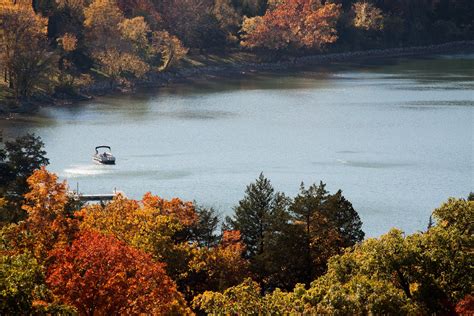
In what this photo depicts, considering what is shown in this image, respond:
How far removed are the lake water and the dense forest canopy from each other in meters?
17.4

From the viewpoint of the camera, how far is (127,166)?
91062 millimetres

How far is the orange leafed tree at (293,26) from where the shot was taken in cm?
17875

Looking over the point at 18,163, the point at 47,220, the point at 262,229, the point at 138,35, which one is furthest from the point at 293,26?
the point at 47,220

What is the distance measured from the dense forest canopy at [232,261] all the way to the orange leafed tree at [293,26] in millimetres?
123718

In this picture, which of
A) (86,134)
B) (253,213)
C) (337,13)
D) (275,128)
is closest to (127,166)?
(86,134)

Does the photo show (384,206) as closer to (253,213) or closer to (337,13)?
(253,213)

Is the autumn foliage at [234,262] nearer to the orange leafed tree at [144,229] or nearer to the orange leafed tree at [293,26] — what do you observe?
the orange leafed tree at [144,229]

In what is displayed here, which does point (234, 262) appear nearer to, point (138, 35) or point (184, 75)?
point (138, 35)

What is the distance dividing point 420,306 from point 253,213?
895 inches

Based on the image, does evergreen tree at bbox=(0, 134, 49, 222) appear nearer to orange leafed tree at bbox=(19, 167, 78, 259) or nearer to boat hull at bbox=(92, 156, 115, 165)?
orange leafed tree at bbox=(19, 167, 78, 259)

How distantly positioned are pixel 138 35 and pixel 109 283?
122303mm

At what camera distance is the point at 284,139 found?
106375 mm

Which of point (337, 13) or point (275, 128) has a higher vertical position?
point (337, 13)

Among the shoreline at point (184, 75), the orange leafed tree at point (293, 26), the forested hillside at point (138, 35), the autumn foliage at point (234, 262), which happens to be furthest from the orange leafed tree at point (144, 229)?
the orange leafed tree at point (293, 26)
